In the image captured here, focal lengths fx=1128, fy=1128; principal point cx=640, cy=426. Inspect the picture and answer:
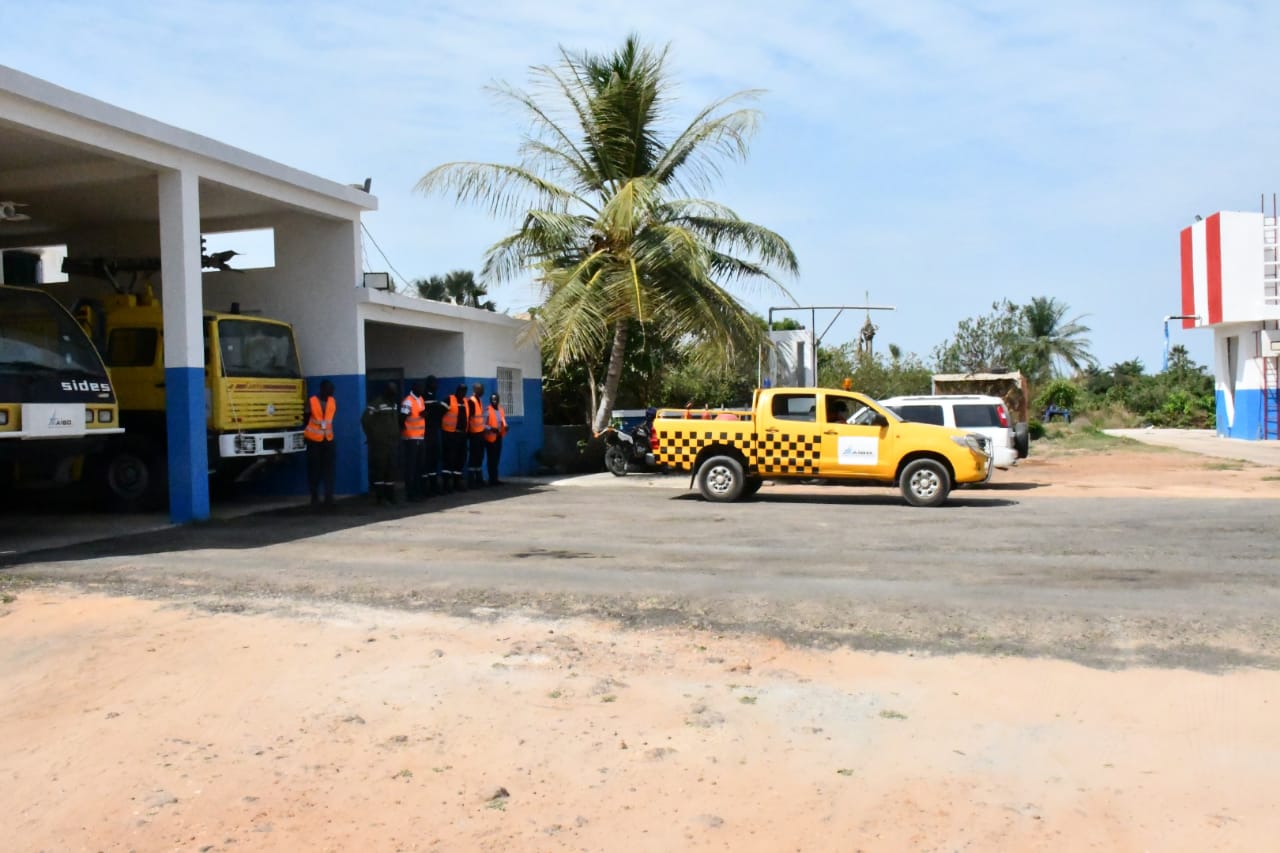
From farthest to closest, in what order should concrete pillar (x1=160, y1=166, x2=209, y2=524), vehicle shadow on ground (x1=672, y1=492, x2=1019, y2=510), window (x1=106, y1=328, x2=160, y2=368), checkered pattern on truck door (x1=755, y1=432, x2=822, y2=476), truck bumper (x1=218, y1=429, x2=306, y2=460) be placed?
vehicle shadow on ground (x1=672, y1=492, x2=1019, y2=510) < checkered pattern on truck door (x1=755, y1=432, x2=822, y2=476) < window (x1=106, y1=328, x2=160, y2=368) < truck bumper (x1=218, y1=429, x2=306, y2=460) < concrete pillar (x1=160, y1=166, x2=209, y2=524)

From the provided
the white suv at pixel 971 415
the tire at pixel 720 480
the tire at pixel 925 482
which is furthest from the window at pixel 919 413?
the tire at pixel 720 480

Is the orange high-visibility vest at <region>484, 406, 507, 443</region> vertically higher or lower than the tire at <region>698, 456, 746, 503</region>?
higher

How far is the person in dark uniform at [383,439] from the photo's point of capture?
50.5ft

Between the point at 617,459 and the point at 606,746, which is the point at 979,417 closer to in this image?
the point at 617,459

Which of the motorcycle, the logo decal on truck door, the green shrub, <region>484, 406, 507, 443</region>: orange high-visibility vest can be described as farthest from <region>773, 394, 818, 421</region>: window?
the green shrub

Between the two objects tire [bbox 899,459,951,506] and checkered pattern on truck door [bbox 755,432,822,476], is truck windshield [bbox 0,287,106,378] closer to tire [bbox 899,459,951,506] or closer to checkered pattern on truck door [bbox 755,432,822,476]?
checkered pattern on truck door [bbox 755,432,822,476]

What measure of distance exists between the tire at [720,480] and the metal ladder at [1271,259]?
23071 mm

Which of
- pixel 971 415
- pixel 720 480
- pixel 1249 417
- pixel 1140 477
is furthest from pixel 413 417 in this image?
pixel 1249 417

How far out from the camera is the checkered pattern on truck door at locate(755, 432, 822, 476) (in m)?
15.6

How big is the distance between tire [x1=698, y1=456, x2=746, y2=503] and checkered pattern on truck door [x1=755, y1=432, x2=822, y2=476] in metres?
0.39

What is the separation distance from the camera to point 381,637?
7402mm

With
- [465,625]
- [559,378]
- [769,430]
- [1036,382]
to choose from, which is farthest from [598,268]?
[1036,382]

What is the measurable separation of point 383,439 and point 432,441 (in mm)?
1438

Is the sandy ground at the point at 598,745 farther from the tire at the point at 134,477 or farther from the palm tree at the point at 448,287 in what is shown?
the palm tree at the point at 448,287
